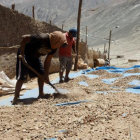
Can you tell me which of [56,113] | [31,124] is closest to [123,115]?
[56,113]

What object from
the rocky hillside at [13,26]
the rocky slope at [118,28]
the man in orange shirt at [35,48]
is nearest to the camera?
the man in orange shirt at [35,48]

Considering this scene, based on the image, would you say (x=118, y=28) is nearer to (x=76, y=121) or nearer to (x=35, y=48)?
(x=35, y=48)

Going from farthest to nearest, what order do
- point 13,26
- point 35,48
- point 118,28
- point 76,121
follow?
1. point 118,28
2. point 13,26
3. point 35,48
4. point 76,121

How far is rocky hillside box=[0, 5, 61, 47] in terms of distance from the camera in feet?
24.5

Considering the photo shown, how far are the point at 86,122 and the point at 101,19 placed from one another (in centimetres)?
8445

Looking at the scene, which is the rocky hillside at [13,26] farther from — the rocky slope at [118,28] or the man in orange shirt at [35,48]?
the rocky slope at [118,28]

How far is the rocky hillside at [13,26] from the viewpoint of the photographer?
294 inches

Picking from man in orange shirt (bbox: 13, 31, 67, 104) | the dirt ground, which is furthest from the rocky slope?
the dirt ground

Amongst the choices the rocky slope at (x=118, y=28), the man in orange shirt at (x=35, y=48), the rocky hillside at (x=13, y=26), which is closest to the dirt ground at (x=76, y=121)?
the man in orange shirt at (x=35, y=48)

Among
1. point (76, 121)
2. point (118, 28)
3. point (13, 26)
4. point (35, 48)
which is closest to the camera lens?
point (76, 121)

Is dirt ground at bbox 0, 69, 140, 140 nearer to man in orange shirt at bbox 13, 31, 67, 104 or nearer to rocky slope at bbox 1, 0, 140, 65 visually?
man in orange shirt at bbox 13, 31, 67, 104

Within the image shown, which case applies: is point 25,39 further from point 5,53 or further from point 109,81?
point 5,53

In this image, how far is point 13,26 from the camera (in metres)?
7.91

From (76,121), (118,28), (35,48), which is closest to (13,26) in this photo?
(35,48)
